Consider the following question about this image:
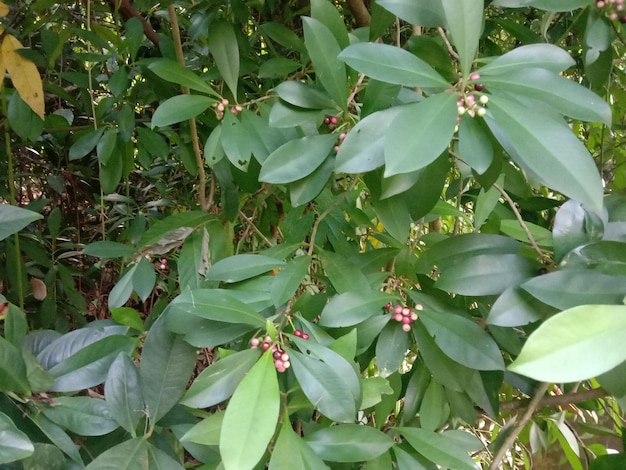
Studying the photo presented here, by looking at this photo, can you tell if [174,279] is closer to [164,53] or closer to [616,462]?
[164,53]

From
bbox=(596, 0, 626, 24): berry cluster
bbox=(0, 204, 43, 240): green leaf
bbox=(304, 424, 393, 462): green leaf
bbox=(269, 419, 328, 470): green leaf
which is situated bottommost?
bbox=(304, 424, 393, 462): green leaf

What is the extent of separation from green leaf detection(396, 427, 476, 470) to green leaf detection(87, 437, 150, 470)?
27 centimetres

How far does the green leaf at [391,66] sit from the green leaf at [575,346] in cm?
19

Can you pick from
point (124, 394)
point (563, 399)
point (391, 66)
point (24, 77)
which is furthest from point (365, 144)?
point (24, 77)

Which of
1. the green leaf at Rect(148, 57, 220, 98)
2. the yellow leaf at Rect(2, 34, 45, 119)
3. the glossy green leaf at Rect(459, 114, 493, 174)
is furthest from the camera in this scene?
the yellow leaf at Rect(2, 34, 45, 119)

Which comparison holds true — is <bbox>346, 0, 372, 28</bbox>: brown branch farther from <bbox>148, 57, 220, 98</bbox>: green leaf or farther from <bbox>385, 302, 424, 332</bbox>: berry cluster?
<bbox>385, 302, 424, 332</bbox>: berry cluster

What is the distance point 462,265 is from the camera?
0.43 metres

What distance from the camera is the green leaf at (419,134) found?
31 cm

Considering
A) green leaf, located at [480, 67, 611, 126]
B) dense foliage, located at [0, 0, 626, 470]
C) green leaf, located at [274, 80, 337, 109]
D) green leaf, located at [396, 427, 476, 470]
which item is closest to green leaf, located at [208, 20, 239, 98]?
dense foliage, located at [0, 0, 626, 470]

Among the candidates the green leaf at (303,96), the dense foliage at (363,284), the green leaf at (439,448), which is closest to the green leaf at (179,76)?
the dense foliage at (363,284)

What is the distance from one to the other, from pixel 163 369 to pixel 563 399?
0.47 meters

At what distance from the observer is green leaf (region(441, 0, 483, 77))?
356mm

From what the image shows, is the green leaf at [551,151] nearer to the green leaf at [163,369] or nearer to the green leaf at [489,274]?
the green leaf at [489,274]

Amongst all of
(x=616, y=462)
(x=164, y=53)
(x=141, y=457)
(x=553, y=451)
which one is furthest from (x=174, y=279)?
(x=553, y=451)
